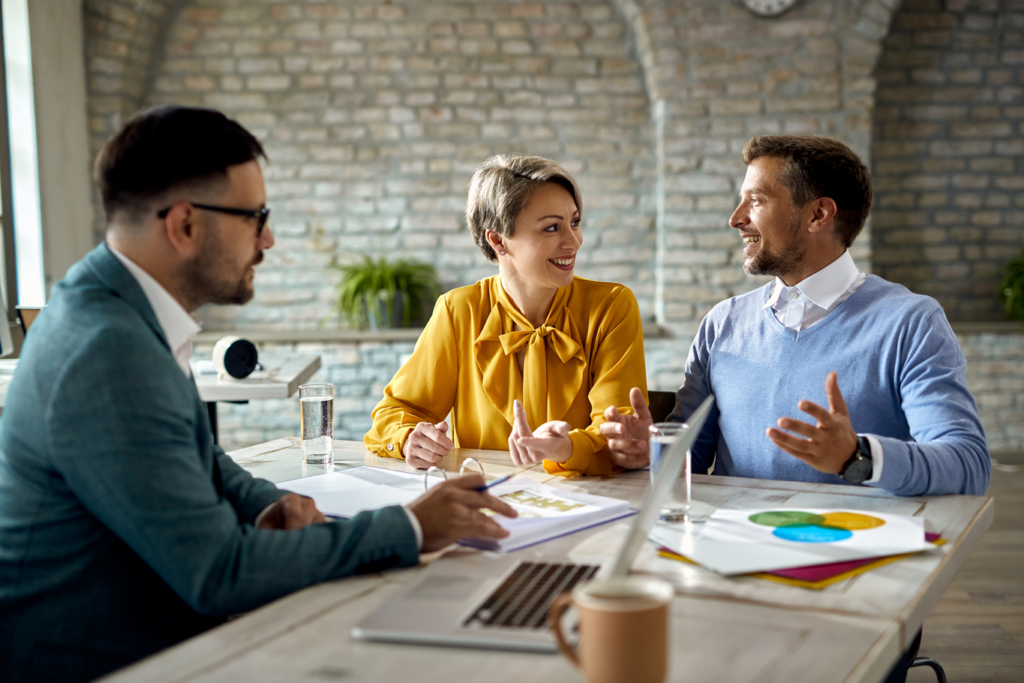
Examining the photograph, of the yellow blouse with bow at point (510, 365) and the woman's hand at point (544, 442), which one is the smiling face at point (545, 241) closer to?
the yellow blouse with bow at point (510, 365)

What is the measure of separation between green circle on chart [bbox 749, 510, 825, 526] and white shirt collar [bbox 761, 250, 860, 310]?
0.72 m

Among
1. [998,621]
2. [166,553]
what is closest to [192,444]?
[166,553]

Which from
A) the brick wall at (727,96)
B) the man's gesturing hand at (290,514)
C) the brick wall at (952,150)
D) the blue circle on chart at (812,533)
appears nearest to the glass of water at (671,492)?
the blue circle on chart at (812,533)

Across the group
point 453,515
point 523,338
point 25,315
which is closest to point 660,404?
point 523,338

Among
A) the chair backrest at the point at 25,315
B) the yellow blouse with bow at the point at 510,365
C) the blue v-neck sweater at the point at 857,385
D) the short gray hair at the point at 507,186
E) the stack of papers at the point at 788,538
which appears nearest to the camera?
the stack of papers at the point at 788,538

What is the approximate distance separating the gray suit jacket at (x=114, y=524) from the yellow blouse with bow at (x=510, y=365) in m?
0.89

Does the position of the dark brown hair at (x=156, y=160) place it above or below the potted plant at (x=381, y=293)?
above

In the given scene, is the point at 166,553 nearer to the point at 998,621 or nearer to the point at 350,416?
the point at 998,621

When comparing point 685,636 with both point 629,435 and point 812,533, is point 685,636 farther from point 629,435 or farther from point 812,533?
point 629,435

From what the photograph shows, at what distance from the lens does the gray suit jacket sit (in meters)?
0.93

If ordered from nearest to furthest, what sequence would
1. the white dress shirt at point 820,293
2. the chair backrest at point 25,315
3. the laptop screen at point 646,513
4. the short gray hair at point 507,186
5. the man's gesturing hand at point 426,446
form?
the laptop screen at point 646,513, the man's gesturing hand at point 426,446, the white dress shirt at point 820,293, the short gray hair at point 507,186, the chair backrest at point 25,315

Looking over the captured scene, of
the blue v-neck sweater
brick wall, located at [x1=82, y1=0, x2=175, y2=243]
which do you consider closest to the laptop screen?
the blue v-neck sweater

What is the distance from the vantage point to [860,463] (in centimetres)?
135

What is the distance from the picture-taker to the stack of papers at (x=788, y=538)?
1036 millimetres
